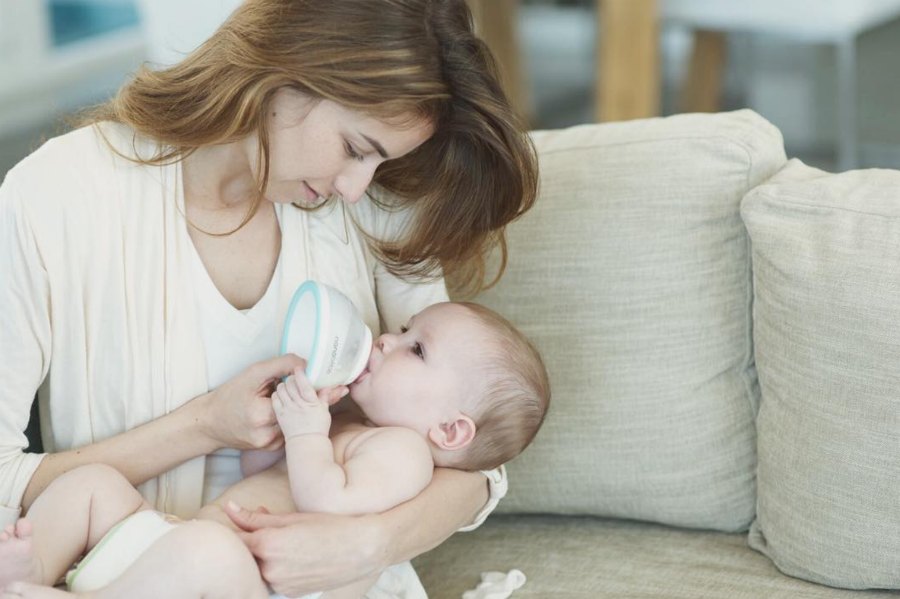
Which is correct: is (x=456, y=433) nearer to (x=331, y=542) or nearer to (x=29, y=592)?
(x=331, y=542)

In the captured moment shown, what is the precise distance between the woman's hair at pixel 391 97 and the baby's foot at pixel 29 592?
554mm

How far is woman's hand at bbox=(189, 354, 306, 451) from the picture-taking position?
1.59 meters

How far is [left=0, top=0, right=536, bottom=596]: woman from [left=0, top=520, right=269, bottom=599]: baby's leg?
0.06 meters

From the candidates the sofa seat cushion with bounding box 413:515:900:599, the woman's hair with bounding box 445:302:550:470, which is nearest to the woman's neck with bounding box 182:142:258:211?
the woman's hair with bounding box 445:302:550:470

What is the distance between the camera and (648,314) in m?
1.85

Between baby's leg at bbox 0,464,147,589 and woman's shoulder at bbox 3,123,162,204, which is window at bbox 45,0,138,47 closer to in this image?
woman's shoulder at bbox 3,123,162,204

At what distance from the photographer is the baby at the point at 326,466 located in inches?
55.1

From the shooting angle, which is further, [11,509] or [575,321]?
[575,321]

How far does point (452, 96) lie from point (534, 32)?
15.1 ft

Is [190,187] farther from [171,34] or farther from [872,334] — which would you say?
[171,34]

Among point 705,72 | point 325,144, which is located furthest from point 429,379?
point 705,72

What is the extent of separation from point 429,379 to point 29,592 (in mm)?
572

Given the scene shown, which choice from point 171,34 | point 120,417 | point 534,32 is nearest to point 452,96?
point 120,417

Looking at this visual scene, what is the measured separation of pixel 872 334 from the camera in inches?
63.4
